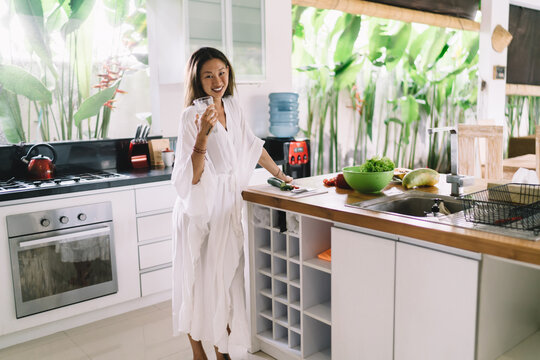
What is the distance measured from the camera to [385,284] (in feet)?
6.14

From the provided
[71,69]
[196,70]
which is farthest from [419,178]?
[71,69]

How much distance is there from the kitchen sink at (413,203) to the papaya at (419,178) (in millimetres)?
102

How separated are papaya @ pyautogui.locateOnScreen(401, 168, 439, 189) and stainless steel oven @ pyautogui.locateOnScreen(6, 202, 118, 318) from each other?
6.14ft

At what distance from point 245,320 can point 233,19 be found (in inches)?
97.7

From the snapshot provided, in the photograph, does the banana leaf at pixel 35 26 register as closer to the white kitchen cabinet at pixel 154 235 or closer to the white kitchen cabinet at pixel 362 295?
the white kitchen cabinet at pixel 154 235

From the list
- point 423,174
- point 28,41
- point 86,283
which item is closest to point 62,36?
point 28,41

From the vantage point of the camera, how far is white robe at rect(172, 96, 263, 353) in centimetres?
226

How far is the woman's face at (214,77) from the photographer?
2.26m

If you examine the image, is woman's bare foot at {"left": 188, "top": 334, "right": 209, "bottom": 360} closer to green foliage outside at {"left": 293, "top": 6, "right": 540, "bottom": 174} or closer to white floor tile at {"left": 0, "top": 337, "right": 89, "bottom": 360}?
white floor tile at {"left": 0, "top": 337, "right": 89, "bottom": 360}

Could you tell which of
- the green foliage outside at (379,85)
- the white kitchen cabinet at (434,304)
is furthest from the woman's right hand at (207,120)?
the green foliage outside at (379,85)

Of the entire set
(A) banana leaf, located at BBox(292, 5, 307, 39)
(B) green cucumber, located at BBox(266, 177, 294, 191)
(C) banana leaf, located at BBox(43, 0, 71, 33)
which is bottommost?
(B) green cucumber, located at BBox(266, 177, 294, 191)

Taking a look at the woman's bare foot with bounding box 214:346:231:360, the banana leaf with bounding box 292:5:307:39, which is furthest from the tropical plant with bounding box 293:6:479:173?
the woman's bare foot with bounding box 214:346:231:360

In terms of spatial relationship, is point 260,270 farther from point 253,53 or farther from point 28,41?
point 28,41

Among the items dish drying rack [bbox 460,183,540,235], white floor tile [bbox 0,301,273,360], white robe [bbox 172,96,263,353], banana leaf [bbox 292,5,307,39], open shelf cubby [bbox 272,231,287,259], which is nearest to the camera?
dish drying rack [bbox 460,183,540,235]
